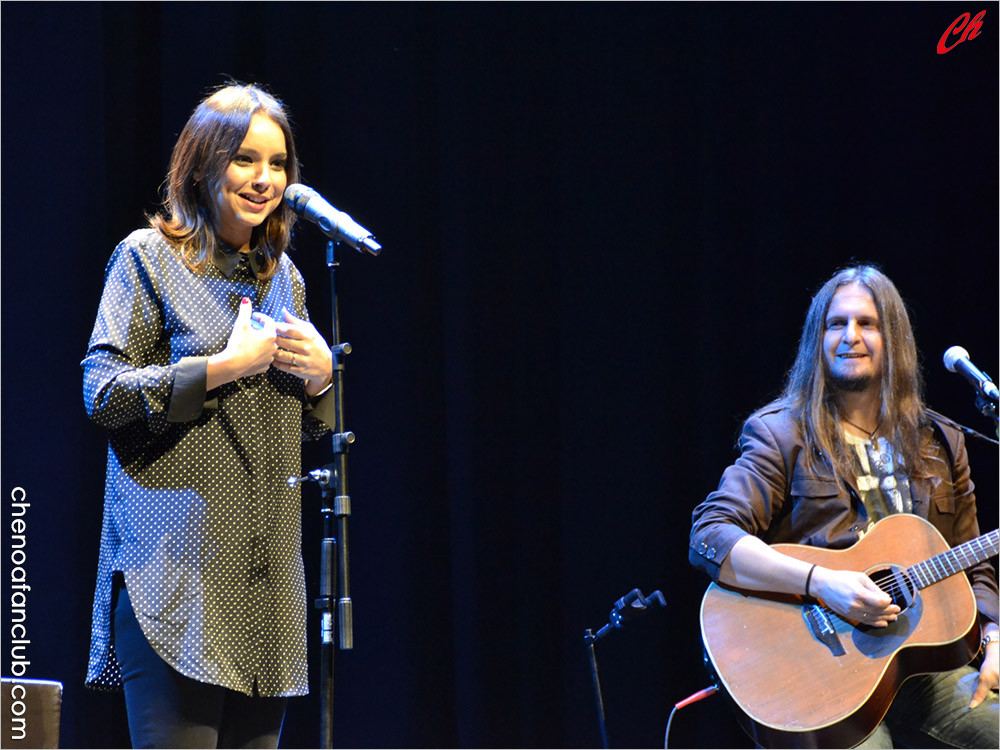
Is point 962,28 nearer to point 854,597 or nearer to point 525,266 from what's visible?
point 525,266

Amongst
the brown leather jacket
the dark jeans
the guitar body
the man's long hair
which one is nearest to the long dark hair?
the dark jeans

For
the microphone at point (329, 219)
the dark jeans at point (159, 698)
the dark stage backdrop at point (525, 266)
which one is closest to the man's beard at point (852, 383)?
the dark stage backdrop at point (525, 266)

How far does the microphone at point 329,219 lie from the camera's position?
1946 millimetres

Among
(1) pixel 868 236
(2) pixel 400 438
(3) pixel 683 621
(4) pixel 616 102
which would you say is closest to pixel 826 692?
(3) pixel 683 621

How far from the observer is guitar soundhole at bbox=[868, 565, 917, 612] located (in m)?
2.56

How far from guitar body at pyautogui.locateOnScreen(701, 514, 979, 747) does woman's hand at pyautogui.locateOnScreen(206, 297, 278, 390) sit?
1.37 m

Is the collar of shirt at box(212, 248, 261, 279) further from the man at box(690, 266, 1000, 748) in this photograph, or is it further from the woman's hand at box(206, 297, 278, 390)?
the man at box(690, 266, 1000, 748)

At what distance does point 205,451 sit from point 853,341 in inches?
71.1

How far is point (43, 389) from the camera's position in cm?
319

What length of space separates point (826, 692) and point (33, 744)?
169cm

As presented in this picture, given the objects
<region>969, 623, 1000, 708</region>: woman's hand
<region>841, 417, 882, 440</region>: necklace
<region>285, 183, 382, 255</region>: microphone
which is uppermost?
<region>285, 183, 382, 255</region>: microphone

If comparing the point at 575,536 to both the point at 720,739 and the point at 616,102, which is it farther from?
the point at 616,102

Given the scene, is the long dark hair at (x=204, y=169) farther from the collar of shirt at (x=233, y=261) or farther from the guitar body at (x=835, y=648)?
the guitar body at (x=835, y=648)

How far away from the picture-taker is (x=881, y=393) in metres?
2.88
